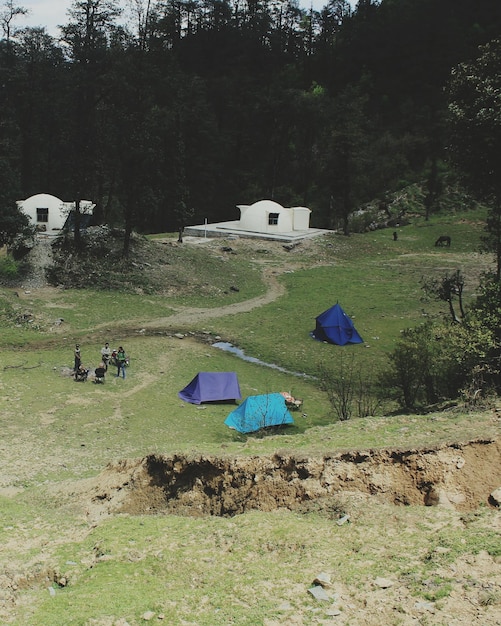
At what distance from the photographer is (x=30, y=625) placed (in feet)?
24.0

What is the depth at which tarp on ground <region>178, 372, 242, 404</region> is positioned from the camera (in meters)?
20.1

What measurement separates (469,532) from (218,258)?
34744 mm

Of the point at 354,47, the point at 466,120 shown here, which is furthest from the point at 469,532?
the point at 354,47

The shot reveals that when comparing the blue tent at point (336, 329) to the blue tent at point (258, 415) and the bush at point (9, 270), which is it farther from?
the bush at point (9, 270)

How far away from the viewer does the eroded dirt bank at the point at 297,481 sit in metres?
9.09

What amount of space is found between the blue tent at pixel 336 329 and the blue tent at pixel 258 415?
8.72 meters

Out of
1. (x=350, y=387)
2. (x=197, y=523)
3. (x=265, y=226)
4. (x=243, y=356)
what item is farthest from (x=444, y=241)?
(x=197, y=523)

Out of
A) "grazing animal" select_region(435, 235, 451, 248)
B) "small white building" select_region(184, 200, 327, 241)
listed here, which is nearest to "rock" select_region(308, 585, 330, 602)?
"grazing animal" select_region(435, 235, 451, 248)

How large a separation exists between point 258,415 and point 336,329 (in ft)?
31.6

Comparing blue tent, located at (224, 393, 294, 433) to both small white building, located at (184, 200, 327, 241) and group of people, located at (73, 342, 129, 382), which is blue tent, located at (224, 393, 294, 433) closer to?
group of people, located at (73, 342, 129, 382)

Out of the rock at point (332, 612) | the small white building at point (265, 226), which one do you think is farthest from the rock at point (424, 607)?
the small white building at point (265, 226)

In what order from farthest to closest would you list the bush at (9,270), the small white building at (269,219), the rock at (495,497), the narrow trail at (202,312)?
the small white building at (269,219) → the bush at (9,270) → the narrow trail at (202,312) → the rock at (495,497)

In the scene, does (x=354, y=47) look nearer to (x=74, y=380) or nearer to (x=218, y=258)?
(x=218, y=258)

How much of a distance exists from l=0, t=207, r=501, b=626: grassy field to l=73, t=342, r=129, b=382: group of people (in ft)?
1.31
